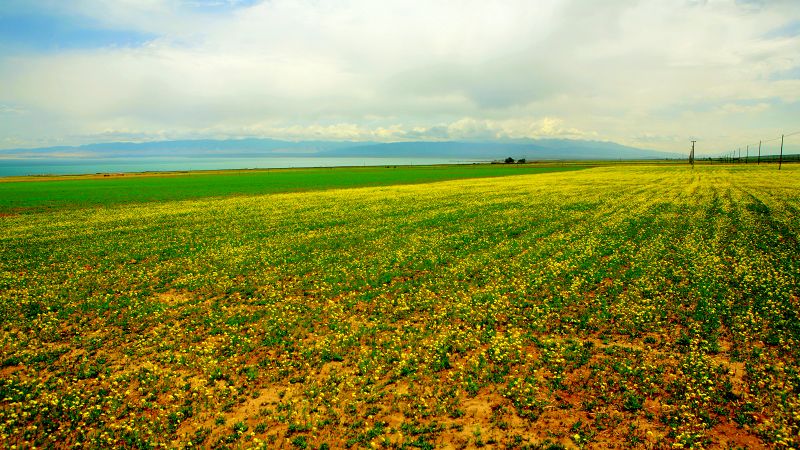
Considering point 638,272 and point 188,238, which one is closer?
point 638,272

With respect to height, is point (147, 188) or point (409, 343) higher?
point (147, 188)

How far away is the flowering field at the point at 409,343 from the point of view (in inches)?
333

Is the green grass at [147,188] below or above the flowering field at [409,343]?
above

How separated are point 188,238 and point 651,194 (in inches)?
2086

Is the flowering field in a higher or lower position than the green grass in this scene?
lower

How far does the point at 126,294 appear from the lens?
1697cm

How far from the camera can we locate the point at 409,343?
12055 mm

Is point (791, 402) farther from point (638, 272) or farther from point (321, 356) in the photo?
point (321, 356)

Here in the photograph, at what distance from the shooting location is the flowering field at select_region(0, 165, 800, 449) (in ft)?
27.8

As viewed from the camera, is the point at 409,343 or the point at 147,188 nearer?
the point at 409,343

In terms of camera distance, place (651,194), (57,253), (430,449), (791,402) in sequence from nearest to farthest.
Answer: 1. (430,449)
2. (791,402)
3. (57,253)
4. (651,194)

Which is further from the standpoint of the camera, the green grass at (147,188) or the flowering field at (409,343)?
the green grass at (147,188)

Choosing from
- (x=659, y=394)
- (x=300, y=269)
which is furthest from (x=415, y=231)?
(x=659, y=394)

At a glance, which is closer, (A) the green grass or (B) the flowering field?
(B) the flowering field
